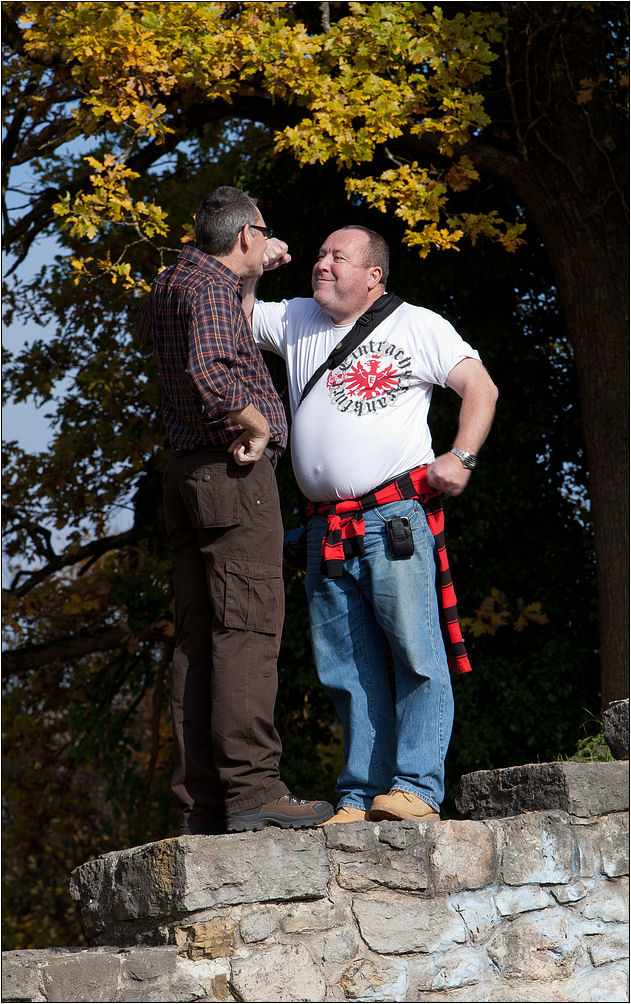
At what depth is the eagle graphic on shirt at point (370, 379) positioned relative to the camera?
3393 mm

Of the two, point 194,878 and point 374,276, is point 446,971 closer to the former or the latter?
point 194,878

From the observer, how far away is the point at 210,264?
3.17m

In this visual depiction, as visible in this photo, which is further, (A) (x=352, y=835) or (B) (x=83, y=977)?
(A) (x=352, y=835)

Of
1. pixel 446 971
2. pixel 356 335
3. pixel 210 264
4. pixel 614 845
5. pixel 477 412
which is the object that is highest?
pixel 210 264

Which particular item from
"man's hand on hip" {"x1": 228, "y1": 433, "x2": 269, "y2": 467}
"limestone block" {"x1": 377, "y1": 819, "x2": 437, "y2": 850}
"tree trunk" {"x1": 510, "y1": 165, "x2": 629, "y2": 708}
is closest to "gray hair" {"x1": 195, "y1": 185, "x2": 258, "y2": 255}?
"man's hand on hip" {"x1": 228, "y1": 433, "x2": 269, "y2": 467}

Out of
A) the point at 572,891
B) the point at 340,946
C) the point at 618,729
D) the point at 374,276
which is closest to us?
the point at 340,946

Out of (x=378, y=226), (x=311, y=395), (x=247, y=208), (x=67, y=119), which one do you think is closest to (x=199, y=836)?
(x=311, y=395)

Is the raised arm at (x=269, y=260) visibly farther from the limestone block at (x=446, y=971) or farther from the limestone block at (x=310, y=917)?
the limestone block at (x=446, y=971)

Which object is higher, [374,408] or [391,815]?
[374,408]

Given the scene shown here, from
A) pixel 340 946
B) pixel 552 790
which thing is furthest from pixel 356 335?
pixel 340 946

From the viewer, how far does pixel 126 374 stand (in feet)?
26.9

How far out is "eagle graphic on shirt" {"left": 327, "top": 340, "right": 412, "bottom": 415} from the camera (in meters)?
3.39

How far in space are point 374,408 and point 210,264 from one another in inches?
25.8

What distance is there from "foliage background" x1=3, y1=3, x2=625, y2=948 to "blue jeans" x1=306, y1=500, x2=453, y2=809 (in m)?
2.55
